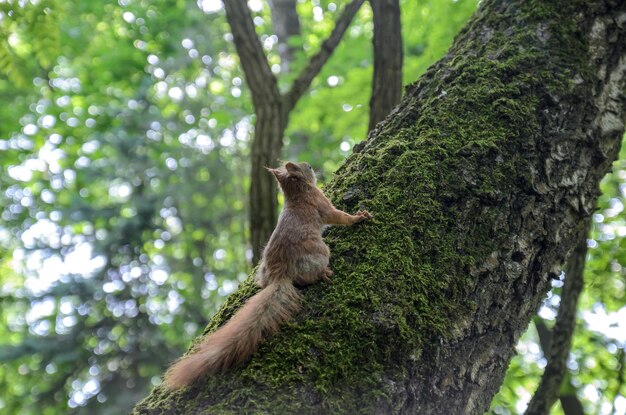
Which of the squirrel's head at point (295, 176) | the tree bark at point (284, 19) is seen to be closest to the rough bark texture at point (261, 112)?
the squirrel's head at point (295, 176)

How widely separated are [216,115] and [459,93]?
454cm

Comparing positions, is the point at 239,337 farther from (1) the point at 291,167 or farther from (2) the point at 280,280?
(1) the point at 291,167

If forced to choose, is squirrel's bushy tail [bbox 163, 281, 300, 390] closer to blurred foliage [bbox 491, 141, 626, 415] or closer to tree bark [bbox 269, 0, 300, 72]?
blurred foliage [bbox 491, 141, 626, 415]

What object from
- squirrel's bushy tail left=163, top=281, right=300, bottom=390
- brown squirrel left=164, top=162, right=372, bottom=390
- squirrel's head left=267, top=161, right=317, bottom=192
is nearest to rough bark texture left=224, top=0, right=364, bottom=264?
squirrel's head left=267, top=161, right=317, bottom=192

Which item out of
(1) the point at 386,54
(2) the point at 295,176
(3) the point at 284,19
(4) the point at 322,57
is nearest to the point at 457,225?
(2) the point at 295,176

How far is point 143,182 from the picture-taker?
11844 millimetres

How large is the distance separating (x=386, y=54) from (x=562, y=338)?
274 cm

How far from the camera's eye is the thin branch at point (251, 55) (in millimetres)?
4785

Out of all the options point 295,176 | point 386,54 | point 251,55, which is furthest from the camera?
point 251,55

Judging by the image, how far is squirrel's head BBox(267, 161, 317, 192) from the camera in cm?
312

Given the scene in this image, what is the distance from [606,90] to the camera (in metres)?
2.61

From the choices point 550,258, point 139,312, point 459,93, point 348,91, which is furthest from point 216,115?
point 139,312

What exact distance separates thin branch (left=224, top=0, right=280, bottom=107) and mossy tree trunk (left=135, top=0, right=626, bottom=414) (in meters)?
2.31

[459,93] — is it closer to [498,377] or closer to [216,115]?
[498,377]
